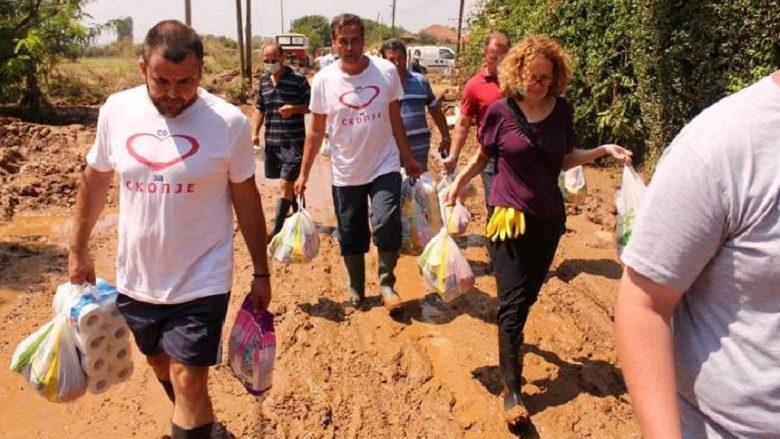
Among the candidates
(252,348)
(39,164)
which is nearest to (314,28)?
(39,164)

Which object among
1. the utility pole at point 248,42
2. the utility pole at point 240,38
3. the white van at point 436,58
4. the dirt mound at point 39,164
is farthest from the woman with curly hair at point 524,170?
the white van at point 436,58

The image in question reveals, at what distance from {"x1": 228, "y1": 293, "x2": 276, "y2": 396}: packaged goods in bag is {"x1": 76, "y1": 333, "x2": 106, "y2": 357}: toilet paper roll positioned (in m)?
0.58

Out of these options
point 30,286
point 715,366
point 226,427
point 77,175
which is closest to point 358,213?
point 226,427

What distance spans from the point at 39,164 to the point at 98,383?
313 inches

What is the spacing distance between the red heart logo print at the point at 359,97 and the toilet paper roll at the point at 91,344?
7.88 feet

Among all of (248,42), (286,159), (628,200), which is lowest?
(286,159)

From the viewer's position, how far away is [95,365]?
309 cm

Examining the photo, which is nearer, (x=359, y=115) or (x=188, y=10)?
(x=359, y=115)

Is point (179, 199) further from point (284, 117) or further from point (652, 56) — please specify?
point (652, 56)

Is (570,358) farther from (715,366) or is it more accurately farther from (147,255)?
(715,366)

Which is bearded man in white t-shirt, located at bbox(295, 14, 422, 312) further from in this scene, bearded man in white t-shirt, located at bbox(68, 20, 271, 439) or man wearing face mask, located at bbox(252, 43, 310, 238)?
bearded man in white t-shirt, located at bbox(68, 20, 271, 439)

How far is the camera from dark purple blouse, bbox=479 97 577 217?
141 inches

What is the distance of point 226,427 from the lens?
375 cm

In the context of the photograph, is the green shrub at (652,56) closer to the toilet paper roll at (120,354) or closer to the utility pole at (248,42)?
the toilet paper roll at (120,354)
